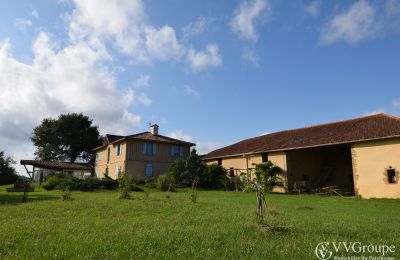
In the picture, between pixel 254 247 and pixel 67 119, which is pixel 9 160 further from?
pixel 254 247

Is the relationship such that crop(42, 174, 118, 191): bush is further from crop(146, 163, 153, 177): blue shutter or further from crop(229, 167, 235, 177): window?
crop(229, 167, 235, 177): window

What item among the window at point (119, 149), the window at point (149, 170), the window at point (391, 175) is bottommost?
the window at point (391, 175)

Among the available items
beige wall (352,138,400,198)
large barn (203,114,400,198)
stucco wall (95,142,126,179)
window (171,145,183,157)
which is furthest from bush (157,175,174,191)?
beige wall (352,138,400,198)

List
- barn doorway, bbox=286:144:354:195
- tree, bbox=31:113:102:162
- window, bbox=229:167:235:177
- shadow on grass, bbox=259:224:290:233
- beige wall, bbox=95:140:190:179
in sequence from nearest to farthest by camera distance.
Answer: shadow on grass, bbox=259:224:290:233 < barn doorway, bbox=286:144:354:195 < window, bbox=229:167:235:177 < beige wall, bbox=95:140:190:179 < tree, bbox=31:113:102:162

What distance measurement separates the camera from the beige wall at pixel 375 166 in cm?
1803

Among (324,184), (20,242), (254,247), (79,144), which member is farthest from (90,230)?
(79,144)

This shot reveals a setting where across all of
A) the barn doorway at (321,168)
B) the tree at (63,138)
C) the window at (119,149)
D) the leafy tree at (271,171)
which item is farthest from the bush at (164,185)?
the tree at (63,138)

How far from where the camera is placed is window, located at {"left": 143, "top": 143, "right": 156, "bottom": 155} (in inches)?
1288

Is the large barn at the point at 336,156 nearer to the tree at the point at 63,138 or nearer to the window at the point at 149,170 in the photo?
the window at the point at 149,170

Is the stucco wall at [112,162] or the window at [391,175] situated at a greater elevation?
the stucco wall at [112,162]

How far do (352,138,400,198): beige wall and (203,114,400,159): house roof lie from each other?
67 centimetres

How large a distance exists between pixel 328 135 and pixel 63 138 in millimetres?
39703

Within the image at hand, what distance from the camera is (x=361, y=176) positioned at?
64.6 ft

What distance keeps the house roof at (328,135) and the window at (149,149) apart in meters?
6.94
